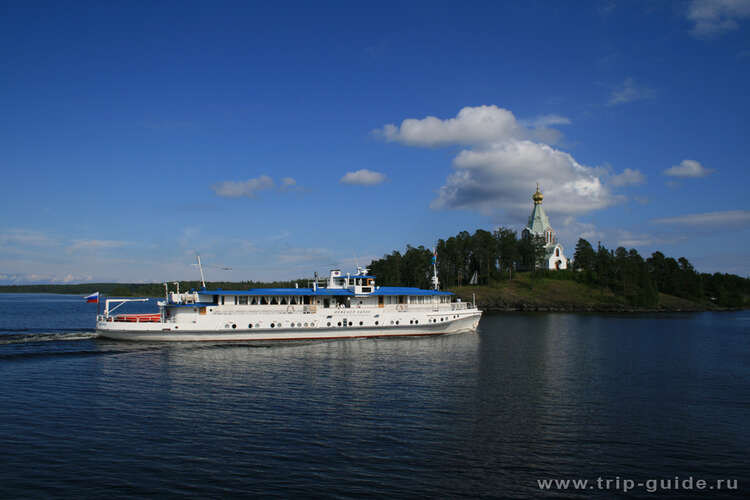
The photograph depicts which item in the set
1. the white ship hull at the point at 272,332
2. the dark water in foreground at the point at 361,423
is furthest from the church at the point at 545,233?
the dark water in foreground at the point at 361,423

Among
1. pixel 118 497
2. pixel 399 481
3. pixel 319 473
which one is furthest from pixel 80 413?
pixel 399 481

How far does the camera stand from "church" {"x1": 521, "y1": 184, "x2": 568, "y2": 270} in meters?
151

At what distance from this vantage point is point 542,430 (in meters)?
22.8

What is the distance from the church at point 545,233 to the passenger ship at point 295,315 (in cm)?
9965

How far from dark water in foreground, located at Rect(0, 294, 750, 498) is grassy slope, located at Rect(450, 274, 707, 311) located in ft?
252

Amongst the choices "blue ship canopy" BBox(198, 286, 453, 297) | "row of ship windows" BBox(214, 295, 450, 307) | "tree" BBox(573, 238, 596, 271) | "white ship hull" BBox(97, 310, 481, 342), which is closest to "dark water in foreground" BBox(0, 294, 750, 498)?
"white ship hull" BBox(97, 310, 481, 342)

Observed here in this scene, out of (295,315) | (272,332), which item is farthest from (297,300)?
(272,332)

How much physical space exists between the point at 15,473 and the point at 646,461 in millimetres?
25154

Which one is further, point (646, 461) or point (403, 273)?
point (403, 273)

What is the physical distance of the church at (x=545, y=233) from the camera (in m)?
151

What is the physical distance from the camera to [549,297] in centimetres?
12488

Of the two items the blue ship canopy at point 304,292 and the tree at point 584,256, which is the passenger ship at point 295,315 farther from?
the tree at point 584,256

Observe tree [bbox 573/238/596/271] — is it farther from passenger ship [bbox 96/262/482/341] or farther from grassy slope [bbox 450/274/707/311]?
passenger ship [bbox 96/262/482/341]

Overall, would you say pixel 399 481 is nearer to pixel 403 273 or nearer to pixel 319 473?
pixel 319 473
